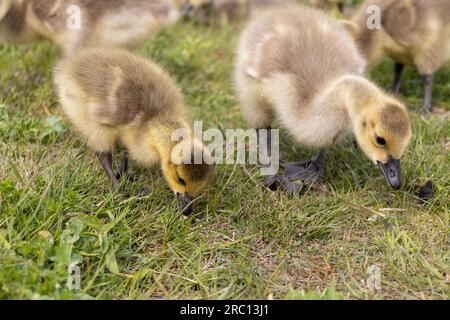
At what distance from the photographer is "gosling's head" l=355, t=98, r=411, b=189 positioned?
7.12 ft

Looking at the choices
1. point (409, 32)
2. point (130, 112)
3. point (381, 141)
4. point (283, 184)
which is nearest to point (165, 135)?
point (130, 112)

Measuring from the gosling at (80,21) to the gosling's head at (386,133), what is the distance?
50.9 inches

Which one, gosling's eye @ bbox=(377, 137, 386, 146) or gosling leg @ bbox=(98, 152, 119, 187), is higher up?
gosling's eye @ bbox=(377, 137, 386, 146)

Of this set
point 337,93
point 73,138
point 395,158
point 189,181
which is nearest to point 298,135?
point 337,93

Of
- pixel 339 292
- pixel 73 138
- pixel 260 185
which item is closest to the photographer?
pixel 339 292

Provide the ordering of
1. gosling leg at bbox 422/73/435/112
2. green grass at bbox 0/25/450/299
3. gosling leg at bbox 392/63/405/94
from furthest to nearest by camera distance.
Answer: gosling leg at bbox 392/63/405/94
gosling leg at bbox 422/73/435/112
green grass at bbox 0/25/450/299

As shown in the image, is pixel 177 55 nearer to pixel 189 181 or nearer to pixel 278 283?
pixel 189 181

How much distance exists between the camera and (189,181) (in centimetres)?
212

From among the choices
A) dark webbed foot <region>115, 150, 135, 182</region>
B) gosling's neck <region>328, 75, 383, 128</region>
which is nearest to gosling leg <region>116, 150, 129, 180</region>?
dark webbed foot <region>115, 150, 135, 182</region>

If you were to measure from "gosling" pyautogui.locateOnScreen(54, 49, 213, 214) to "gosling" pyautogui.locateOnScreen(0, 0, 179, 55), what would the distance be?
1.45 ft

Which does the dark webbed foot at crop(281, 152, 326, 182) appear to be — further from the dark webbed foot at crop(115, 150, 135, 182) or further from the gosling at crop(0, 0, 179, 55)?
the gosling at crop(0, 0, 179, 55)

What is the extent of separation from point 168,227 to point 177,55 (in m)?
1.70

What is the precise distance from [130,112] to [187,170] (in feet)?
1.16

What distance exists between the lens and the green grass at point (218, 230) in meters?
1.90
